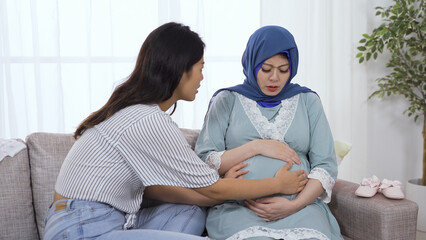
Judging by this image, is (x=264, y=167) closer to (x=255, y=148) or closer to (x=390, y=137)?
(x=255, y=148)

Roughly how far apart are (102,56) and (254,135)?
1.46 m

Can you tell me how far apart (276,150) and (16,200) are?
39.9 inches

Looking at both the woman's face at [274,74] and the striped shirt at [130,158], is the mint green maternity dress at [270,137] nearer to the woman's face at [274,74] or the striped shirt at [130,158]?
→ the woman's face at [274,74]

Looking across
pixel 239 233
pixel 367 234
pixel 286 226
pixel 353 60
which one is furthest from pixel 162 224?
pixel 353 60

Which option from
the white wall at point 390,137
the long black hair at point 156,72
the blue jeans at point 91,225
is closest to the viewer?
the blue jeans at point 91,225

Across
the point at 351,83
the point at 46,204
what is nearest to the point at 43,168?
the point at 46,204

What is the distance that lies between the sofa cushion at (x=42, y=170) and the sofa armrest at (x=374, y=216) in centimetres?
116

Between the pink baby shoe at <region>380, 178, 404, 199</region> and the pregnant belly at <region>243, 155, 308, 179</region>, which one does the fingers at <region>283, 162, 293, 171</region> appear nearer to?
the pregnant belly at <region>243, 155, 308, 179</region>

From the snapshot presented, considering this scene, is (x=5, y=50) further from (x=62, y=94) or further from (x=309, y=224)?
(x=309, y=224)

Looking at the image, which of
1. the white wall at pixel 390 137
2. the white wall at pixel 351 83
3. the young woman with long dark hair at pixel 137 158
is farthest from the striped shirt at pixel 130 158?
the white wall at pixel 390 137

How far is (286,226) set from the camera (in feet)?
5.23

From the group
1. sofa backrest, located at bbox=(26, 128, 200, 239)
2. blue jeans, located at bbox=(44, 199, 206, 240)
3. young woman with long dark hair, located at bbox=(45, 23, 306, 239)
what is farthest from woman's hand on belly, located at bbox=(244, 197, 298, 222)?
sofa backrest, located at bbox=(26, 128, 200, 239)

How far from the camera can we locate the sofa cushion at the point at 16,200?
1703 mm

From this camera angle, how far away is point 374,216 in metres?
1.66
